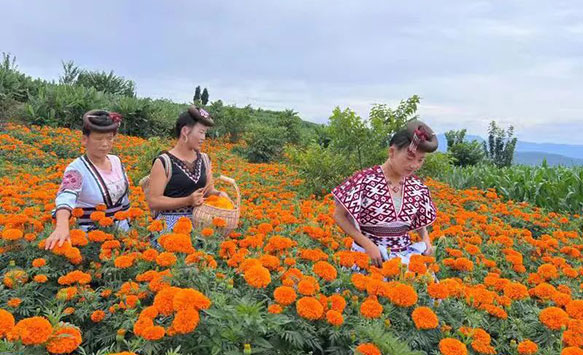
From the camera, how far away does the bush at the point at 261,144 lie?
13.5 metres

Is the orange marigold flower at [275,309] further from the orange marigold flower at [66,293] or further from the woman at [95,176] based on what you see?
the woman at [95,176]

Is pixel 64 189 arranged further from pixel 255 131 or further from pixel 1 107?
pixel 1 107

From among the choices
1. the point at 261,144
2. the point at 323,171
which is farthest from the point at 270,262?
the point at 261,144

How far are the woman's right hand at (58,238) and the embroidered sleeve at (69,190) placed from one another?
239 mm

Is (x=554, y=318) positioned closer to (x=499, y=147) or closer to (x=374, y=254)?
(x=374, y=254)

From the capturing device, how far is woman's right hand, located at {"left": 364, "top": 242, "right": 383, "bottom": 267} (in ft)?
9.09

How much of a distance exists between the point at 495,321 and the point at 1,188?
4.00 meters

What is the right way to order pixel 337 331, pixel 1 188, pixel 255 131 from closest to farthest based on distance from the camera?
1. pixel 337 331
2. pixel 1 188
3. pixel 255 131

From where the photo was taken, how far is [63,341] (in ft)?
5.01

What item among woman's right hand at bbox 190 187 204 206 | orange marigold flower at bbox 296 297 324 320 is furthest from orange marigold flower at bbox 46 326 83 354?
woman's right hand at bbox 190 187 204 206

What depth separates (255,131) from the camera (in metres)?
13.6

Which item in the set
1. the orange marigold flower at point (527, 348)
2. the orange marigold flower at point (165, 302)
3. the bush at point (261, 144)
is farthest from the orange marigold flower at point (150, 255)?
the bush at point (261, 144)

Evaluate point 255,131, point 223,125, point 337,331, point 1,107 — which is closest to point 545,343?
point 337,331

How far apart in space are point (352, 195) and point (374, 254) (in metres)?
0.41
